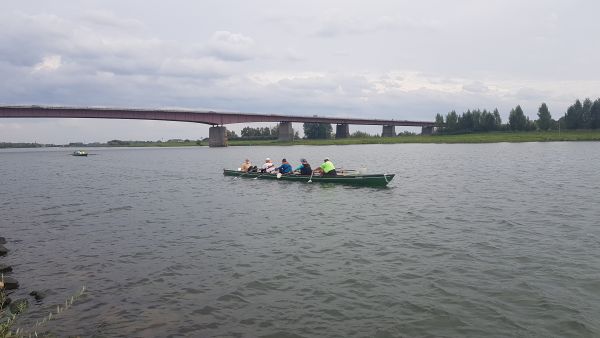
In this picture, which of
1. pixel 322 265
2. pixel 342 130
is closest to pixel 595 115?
pixel 342 130

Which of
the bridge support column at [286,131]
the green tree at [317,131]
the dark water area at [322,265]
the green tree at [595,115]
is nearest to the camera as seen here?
the dark water area at [322,265]

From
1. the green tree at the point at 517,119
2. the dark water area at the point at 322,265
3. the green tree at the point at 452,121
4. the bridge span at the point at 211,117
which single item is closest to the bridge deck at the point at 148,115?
the bridge span at the point at 211,117

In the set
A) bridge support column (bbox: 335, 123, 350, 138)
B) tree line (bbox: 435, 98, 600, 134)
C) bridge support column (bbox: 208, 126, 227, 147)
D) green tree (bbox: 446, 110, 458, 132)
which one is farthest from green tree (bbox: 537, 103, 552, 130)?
bridge support column (bbox: 208, 126, 227, 147)

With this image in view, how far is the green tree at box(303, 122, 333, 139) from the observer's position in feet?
623

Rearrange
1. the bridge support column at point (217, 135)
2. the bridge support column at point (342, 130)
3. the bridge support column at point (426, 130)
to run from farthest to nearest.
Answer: the bridge support column at point (426, 130), the bridge support column at point (342, 130), the bridge support column at point (217, 135)

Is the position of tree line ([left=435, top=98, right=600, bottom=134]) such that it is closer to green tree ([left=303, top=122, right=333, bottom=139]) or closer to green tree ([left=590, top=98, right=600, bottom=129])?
green tree ([left=590, top=98, right=600, bottom=129])

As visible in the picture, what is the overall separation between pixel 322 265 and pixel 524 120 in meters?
150

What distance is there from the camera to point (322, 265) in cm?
1428

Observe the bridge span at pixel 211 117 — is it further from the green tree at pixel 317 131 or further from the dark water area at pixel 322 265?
the dark water area at pixel 322 265

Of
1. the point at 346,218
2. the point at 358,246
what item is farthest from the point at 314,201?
the point at 358,246

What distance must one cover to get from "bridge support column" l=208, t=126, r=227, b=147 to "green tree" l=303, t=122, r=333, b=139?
57.5 metres

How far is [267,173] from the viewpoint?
41531 millimetres

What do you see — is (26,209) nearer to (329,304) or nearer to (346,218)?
(346,218)

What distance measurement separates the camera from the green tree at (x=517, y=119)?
145 meters
